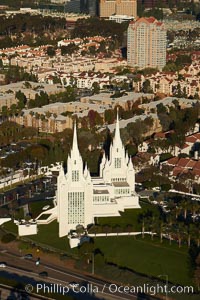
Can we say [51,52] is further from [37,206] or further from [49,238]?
[49,238]

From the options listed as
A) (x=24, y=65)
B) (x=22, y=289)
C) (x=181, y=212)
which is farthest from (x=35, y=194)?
(x=24, y=65)

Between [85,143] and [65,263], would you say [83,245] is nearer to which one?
[65,263]

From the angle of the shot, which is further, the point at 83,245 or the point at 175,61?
the point at 175,61

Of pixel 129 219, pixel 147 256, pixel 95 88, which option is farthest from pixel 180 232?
pixel 95 88

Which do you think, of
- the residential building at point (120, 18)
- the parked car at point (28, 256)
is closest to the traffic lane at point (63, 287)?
the parked car at point (28, 256)

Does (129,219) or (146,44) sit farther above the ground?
(146,44)

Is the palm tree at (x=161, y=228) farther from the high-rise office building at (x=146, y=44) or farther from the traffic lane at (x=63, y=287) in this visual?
the high-rise office building at (x=146, y=44)
